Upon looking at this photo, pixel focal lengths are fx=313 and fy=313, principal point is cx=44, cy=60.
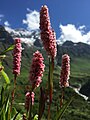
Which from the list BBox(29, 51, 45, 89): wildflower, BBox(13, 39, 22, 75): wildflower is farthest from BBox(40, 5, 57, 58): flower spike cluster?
BBox(13, 39, 22, 75): wildflower

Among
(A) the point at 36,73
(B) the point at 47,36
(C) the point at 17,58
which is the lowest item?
(A) the point at 36,73

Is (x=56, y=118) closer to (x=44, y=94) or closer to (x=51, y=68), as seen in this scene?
(x=44, y=94)

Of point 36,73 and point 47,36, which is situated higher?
point 47,36

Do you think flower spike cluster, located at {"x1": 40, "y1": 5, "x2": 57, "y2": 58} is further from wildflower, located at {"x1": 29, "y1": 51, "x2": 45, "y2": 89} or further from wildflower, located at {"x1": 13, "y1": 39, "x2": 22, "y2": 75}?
wildflower, located at {"x1": 13, "y1": 39, "x2": 22, "y2": 75}

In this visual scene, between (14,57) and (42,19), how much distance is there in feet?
4.22

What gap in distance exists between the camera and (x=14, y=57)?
4.80 meters

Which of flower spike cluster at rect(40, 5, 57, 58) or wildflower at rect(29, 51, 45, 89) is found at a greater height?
flower spike cluster at rect(40, 5, 57, 58)

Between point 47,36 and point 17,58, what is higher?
point 47,36

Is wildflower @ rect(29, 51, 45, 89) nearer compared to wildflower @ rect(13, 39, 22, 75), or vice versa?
wildflower @ rect(29, 51, 45, 89)

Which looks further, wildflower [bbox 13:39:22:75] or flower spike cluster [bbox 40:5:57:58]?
wildflower [bbox 13:39:22:75]

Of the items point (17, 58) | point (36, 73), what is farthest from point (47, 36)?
point (17, 58)

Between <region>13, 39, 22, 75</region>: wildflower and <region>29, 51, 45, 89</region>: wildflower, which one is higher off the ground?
<region>13, 39, 22, 75</region>: wildflower

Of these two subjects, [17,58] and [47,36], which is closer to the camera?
[47,36]

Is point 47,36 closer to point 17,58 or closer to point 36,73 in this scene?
point 36,73
